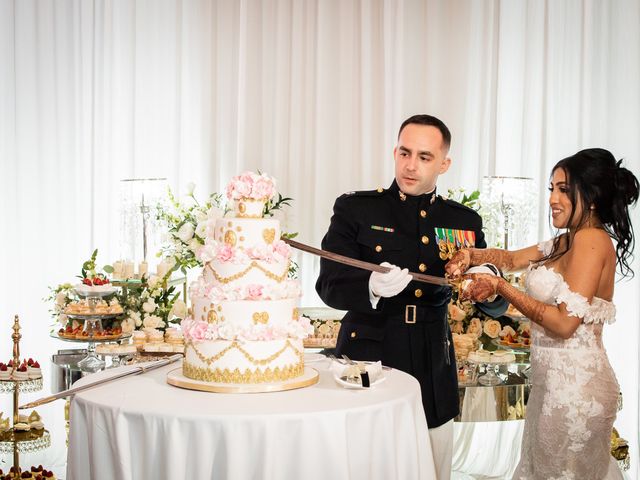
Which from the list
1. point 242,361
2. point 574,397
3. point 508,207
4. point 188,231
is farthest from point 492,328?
point 242,361

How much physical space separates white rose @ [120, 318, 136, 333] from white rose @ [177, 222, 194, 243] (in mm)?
584

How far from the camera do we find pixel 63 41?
21.7 ft

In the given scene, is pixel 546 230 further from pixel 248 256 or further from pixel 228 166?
pixel 248 256

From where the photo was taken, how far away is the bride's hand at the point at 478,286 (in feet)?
10.8

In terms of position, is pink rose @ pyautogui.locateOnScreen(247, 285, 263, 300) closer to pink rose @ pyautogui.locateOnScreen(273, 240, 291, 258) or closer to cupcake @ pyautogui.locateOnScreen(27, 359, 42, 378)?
pink rose @ pyautogui.locateOnScreen(273, 240, 291, 258)

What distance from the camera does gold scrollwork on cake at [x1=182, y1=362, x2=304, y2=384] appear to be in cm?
273

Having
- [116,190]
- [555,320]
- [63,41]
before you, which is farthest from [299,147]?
[555,320]

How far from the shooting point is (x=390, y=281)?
310cm

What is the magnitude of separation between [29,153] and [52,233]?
642 mm

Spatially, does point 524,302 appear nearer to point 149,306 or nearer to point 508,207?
point 508,207

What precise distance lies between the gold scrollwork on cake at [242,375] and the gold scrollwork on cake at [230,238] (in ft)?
1.34

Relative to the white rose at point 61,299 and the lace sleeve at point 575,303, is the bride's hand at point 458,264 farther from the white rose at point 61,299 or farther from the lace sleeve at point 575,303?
the white rose at point 61,299

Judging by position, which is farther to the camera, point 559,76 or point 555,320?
point 559,76

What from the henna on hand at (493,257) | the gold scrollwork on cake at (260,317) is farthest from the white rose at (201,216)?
the gold scrollwork on cake at (260,317)
